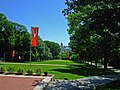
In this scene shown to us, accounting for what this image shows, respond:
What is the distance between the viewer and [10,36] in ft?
269

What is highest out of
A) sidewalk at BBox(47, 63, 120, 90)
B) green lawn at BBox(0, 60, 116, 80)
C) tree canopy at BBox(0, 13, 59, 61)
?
tree canopy at BBox(0, 13, 59, 61)

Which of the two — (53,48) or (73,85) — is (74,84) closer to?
(73,85)

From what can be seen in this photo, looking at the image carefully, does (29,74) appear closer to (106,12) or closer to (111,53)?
(106,12)

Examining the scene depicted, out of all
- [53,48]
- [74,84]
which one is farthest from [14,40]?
[53,48]

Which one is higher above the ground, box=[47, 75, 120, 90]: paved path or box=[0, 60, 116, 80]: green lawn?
box=[0, 60, 116, 80]: green lawn

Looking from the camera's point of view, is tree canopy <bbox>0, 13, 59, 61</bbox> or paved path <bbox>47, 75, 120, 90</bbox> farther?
tree canopy <bbox>0, 13, 59, 61</bbox>

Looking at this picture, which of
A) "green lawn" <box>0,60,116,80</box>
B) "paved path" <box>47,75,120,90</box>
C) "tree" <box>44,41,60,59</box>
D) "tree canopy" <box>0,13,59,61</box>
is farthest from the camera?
"tree" <box>44,41,60,59</box>

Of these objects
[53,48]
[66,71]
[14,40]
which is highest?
[53,48]

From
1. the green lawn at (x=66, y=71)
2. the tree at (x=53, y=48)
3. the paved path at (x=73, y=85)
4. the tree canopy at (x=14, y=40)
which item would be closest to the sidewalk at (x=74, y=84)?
the paved path at (x=73, y=85)

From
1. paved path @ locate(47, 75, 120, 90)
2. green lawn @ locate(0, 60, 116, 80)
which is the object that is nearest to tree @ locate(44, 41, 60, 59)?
green lawn @ locate(0, 60, 116, 80)

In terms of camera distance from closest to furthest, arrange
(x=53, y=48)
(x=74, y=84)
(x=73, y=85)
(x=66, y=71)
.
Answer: (x=73, y=85) < (x=74, y=84) < (x=66, y=71) < (x=53, y=48)

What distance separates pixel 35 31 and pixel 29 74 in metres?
5.54

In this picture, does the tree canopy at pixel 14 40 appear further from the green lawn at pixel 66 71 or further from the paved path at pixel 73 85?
the paved path at pixel 73 85

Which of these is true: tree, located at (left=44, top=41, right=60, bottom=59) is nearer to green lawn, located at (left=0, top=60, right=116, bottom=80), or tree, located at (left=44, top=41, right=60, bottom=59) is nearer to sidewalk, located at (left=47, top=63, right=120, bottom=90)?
green lawn, located at (left=0, top=60, right=116, bottom=80)
